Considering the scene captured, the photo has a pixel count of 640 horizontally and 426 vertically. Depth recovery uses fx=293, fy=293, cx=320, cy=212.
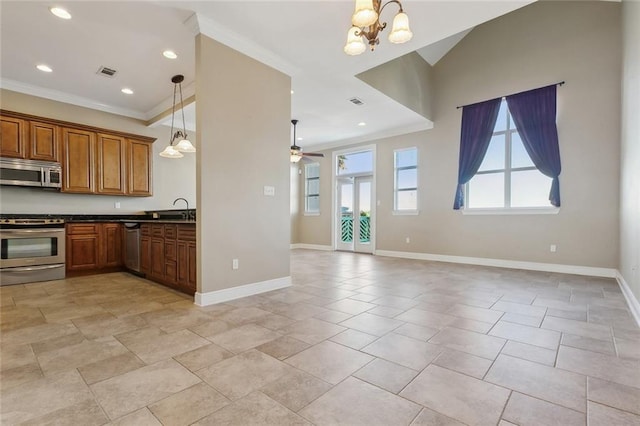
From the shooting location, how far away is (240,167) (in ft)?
11.4

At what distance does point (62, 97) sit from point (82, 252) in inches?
107

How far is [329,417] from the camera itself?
4.41 feet

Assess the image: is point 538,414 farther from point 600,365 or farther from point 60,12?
point 60,12

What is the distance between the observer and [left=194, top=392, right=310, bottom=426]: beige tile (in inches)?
51.6

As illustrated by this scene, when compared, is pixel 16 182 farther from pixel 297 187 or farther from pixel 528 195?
pixel 528 195

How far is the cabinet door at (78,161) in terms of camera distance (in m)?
4.98

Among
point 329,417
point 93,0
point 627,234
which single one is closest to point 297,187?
point 93,0

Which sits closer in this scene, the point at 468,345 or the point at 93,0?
the point at 468,345

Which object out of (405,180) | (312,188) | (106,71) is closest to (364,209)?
(405,180)

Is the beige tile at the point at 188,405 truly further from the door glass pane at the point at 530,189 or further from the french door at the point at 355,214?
the french door at the point at 355,214

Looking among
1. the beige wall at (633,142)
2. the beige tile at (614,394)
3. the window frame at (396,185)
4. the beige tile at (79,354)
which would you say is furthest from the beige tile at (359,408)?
the window frame at (396,185)

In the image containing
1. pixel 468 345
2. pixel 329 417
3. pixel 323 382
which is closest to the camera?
pixel 329 417

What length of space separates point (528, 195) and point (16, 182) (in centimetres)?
850

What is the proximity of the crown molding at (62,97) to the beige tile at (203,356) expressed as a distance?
5.56 meters
